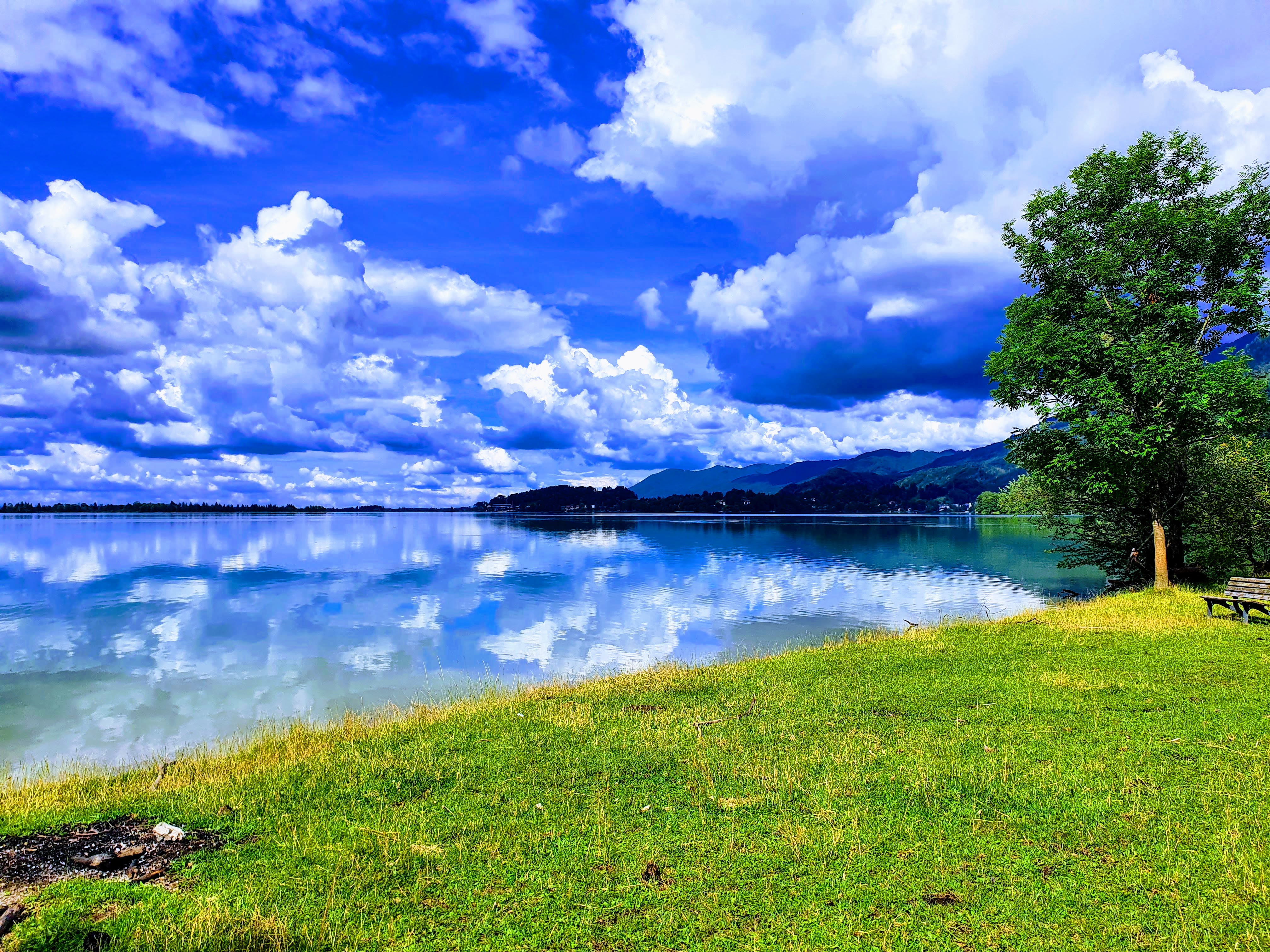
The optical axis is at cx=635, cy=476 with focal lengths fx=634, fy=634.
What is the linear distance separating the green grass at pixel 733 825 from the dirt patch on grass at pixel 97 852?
380mm

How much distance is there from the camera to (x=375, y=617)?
123ft

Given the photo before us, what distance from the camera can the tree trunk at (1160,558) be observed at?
27094mm

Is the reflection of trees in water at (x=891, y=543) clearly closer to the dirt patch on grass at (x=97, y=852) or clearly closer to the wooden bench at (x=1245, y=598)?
the wooden bench at (x=1245, y=598)

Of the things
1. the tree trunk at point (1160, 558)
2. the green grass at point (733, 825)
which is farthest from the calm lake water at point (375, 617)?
the green grass at point (733, 825)

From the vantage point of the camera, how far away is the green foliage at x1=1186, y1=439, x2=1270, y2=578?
2845 centimetres

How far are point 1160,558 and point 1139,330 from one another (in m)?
9.87

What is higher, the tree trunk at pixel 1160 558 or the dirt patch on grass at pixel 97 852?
the tree trunk at pixel 1160 558

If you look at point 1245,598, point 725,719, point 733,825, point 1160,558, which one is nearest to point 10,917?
point 733,825

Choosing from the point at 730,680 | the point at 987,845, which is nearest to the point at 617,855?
the point at 987,845

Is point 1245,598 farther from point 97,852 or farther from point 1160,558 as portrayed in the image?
point 97,852

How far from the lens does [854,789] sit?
9.09m

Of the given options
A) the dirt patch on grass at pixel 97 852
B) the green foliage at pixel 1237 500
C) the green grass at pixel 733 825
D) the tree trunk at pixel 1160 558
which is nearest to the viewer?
the green grass at pixel 733 825

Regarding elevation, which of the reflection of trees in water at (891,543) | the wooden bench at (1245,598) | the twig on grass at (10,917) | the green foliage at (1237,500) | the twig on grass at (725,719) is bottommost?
the reflection of trees in water at (891,543)

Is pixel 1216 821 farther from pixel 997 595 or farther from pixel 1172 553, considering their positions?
pixel 997 595
